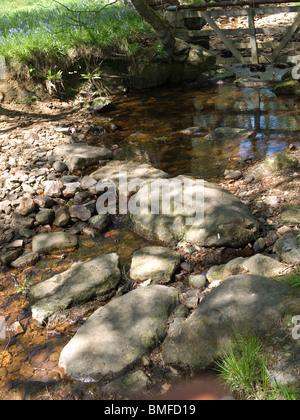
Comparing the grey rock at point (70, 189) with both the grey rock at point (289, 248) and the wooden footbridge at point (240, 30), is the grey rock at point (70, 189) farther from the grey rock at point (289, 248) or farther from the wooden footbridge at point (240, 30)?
the wooden footbridge at point (240, 30)

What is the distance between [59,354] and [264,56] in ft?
32.9

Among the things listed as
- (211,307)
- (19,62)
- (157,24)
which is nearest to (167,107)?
(157,24)

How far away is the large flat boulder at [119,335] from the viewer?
2.89 metres

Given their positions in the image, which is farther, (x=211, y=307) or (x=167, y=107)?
(x=167, y=107)

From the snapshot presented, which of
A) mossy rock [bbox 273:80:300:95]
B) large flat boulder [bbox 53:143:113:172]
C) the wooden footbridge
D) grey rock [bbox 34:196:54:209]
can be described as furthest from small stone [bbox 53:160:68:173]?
the wooden footbridge

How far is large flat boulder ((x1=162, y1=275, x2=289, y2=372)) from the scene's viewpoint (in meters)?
2.71

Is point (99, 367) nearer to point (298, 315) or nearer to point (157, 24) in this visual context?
point (298, 315)

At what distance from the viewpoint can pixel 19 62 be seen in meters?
8.75

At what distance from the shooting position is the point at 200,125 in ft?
24.9

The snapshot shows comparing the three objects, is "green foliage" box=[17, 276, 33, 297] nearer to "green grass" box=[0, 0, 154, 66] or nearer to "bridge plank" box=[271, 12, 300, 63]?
"green grass" box=[0, 0, 154, 66]

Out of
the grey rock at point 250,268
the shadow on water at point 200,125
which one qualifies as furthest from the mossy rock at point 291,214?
the shadow on water at point 200,125

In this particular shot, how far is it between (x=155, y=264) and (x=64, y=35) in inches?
292

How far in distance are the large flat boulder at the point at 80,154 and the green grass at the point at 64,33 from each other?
262 centimetres

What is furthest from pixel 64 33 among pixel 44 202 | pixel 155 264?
pixel 155 264
